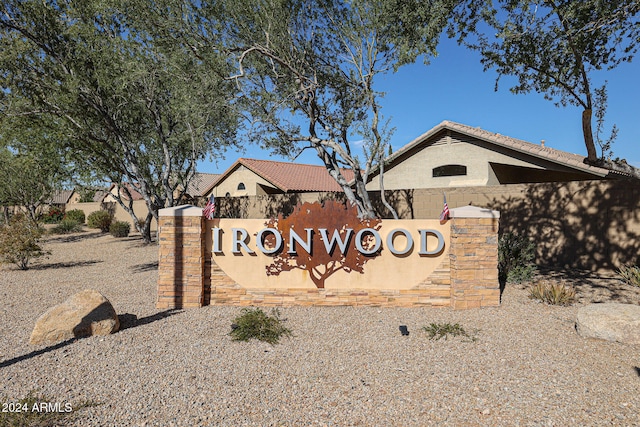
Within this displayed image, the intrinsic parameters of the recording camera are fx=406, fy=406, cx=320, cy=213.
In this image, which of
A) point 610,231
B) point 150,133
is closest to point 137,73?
point 150,133

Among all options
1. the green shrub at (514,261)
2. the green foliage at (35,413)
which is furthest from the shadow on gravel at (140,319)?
the green shrub at (514,261)

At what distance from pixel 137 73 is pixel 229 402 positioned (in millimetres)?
10973

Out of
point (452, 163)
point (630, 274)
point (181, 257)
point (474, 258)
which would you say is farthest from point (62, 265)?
point (630, 274)

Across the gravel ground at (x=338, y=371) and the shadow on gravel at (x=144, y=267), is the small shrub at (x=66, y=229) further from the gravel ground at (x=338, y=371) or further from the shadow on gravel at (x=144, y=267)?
the gravel ground at (x=338, y=371)

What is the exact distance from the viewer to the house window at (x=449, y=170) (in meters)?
17.5

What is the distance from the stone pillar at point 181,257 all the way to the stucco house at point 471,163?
9.77m

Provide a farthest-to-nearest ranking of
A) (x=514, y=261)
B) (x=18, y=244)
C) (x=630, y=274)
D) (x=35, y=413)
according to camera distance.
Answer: (x=18, y=244) → (x=514, y=261) → (x=630, y=274) → (x=35, y=413)

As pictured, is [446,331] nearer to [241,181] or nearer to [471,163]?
[471,163]

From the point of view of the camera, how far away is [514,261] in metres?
9.88

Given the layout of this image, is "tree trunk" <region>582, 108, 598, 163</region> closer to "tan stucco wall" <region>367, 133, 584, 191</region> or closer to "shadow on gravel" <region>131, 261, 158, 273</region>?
"tan stucco wall" <region>367, 133, 584, 191</region>

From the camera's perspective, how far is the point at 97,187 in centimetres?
2192

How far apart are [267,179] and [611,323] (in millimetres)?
22030

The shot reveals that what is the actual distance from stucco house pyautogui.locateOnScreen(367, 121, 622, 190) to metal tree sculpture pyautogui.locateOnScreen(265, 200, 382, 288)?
8.38 metres

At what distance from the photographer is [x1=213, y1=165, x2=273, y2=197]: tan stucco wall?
90.0 ft
